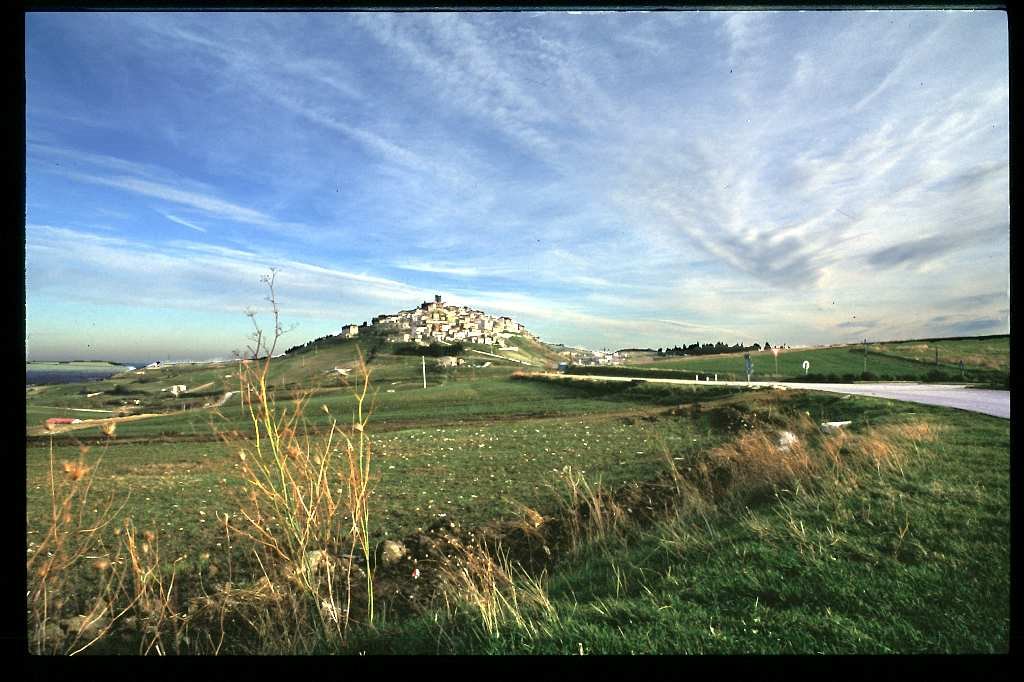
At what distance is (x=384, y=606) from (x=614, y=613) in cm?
119

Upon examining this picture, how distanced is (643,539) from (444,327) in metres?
1.81

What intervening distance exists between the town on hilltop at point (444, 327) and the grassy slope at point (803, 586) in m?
1.49

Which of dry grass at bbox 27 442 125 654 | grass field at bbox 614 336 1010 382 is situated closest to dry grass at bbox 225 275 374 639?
dry grass at bbox 27 442 125 654

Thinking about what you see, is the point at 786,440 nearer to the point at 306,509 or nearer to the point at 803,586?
the point at 803,586

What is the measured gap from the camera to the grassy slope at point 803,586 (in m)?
1.74

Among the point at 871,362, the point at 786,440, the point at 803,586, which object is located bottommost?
the point at 803,586

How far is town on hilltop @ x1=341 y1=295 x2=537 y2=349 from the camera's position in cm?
283

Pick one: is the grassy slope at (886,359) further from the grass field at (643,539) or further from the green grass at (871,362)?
the grass field at (643,539)

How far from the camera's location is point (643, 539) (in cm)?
289

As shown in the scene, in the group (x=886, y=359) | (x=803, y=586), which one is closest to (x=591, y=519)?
(x=803, y=586)

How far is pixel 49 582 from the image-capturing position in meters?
2.27

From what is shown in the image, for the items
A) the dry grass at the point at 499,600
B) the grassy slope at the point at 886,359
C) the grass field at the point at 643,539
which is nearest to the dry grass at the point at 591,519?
the grass field at the point at 643,539
